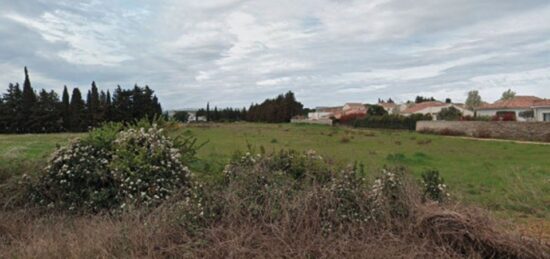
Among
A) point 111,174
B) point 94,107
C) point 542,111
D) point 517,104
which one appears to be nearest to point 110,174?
point 111,174

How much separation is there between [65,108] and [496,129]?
48932mm

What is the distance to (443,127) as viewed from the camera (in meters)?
38.9

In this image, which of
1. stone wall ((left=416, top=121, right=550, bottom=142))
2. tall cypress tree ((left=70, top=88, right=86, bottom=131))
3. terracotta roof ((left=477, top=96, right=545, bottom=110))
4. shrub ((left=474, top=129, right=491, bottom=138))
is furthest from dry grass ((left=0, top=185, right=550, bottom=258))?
terracotta roof ((left=477, top=96, right=545, bottom=110))

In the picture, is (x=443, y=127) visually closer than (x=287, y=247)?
No

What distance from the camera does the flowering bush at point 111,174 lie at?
595 cm

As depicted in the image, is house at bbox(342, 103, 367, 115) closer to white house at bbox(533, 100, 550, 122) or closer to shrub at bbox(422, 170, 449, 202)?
white house at bbox(533, 100, 550, 122)

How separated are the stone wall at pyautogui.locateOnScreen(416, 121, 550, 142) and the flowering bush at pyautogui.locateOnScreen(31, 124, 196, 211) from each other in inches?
1227

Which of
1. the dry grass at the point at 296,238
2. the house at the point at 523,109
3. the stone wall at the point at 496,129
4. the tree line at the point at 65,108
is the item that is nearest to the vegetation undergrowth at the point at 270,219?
the dry grass at the point at 296,238

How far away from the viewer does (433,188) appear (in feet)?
15.7

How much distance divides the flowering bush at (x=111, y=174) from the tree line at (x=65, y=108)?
41138 mm

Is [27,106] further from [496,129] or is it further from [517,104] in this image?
[517,104]

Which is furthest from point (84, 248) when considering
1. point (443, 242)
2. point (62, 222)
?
point (443, 242)

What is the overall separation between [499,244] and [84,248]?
4.11 meters

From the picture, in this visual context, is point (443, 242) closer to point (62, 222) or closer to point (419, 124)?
point (62, 222)
